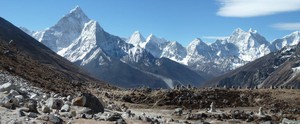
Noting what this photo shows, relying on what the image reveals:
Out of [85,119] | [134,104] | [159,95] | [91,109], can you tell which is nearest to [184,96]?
[159,95]

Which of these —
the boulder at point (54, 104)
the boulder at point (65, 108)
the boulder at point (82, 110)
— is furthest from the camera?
the boulder at point (54, 104)

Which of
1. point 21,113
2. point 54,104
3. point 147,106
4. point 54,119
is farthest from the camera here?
point 147,106

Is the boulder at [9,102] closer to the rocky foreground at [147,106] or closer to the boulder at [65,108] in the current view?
the rocky foreground at [147,106]

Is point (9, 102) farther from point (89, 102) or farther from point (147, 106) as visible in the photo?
point (147, 106)

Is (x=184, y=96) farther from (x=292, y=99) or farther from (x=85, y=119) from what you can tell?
(x=85, y=119)

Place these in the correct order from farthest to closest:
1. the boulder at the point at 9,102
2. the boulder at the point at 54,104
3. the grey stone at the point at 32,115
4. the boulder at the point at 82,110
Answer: the boulder at the point at 54,104 → the boulder at the point at 82,110 → the boulder at the point at 9,102 → the grey stone at the point at 32,115

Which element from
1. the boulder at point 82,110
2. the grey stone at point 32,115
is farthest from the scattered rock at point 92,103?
the grey stone at point 32,115

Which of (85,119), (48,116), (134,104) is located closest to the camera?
(48,116)

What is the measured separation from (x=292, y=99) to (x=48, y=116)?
1903 inches

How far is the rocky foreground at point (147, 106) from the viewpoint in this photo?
1189 inches

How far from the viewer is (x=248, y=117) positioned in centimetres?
5278

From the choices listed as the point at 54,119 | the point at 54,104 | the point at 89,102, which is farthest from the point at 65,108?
the point at 54,119

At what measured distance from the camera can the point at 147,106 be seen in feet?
208

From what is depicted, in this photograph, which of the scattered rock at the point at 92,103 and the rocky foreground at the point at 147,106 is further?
the scattered rock at the point at 92,103
